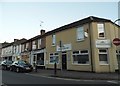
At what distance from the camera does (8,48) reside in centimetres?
5500

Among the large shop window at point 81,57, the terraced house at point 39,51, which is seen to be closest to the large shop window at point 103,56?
the large shop window at point 81,57

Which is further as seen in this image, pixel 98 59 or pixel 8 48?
pixel 8 48

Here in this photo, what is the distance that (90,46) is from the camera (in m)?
22.2

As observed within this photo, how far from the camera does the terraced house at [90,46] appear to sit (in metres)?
21.7

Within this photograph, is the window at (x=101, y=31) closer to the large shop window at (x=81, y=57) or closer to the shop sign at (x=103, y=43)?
the shop sign at (x=103, y=43)

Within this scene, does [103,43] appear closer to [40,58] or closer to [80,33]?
[80,33]

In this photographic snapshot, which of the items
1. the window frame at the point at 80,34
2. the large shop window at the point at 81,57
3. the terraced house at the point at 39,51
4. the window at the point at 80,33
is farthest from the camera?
the terraced house at the point at 39,51

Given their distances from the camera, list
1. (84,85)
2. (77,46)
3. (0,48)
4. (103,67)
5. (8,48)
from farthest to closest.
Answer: (0,48) → (8,48) → (77,46) → (103,67) → (84,85)

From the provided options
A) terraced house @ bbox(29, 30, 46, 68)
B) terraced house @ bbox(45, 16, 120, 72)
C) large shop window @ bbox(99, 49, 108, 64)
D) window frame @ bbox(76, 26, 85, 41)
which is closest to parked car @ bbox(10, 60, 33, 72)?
terraced house @ bbox(45, 16, 120, 72)

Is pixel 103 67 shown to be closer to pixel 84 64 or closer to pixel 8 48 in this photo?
pixel 84 64

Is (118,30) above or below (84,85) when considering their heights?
above

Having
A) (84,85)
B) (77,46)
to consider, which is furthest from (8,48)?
(84,85)

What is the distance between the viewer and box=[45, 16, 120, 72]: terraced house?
21.7m

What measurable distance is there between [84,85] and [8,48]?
151 feet
